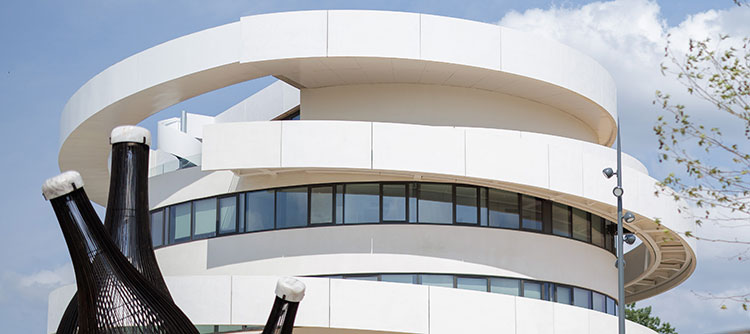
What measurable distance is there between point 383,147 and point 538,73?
4947mm

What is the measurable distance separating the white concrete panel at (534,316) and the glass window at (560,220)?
291cm

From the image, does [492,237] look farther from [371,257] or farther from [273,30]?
[273,30]

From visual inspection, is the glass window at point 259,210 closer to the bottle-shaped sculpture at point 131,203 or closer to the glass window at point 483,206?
the glass window at point 483,206

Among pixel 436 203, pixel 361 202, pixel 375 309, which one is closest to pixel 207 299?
pixel 375 309

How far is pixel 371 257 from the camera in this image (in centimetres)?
2706

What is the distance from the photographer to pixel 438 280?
1065 inches

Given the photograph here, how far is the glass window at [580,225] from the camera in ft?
Answer: 96.8

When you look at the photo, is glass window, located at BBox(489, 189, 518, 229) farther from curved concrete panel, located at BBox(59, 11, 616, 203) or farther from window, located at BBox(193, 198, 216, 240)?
window, located at BBox(193, 198, 216, 240)

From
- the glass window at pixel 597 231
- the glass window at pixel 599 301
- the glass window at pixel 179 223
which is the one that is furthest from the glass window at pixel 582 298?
the glass window at pixel 179 223

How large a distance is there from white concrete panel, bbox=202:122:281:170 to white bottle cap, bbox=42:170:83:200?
11.1 metres

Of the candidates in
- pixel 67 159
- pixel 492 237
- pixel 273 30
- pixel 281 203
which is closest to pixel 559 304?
pixel 492 237

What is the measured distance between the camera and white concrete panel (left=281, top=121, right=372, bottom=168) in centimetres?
2617

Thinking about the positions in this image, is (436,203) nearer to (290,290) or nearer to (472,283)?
(472,283)

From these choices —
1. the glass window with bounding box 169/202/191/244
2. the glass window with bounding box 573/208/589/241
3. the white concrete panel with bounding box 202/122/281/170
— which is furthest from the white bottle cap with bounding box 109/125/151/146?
the glass window with bounding box 573/208/589/241
